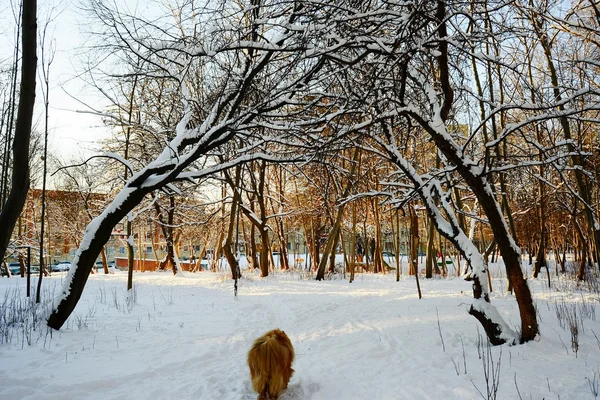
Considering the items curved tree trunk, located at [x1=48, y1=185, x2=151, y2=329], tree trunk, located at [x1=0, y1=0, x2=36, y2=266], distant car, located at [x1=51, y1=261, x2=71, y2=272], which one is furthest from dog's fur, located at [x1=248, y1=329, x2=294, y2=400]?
distant car, located at [x1=51, y1=261, x2=71, y2=272]

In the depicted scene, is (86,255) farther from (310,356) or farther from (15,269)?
(15,269)

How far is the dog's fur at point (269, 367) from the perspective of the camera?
3.94 metres

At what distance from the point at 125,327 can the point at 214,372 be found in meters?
3.03

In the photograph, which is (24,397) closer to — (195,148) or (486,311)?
(195,148)

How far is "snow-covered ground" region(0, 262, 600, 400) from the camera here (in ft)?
13.2

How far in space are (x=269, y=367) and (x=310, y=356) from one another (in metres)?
1.76

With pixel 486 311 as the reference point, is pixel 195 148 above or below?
above

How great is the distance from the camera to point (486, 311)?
523 centimetres

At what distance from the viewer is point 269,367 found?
3.94 m

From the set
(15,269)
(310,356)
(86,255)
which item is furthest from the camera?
(15,269)

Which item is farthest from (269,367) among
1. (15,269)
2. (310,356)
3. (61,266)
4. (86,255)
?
(15,269)

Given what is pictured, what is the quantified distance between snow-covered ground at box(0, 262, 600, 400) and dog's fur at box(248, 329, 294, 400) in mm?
260

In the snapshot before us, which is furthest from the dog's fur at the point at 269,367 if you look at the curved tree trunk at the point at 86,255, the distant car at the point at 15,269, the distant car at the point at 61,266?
the distant car at the point at 15,269

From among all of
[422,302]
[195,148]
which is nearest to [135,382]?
[195,148]
